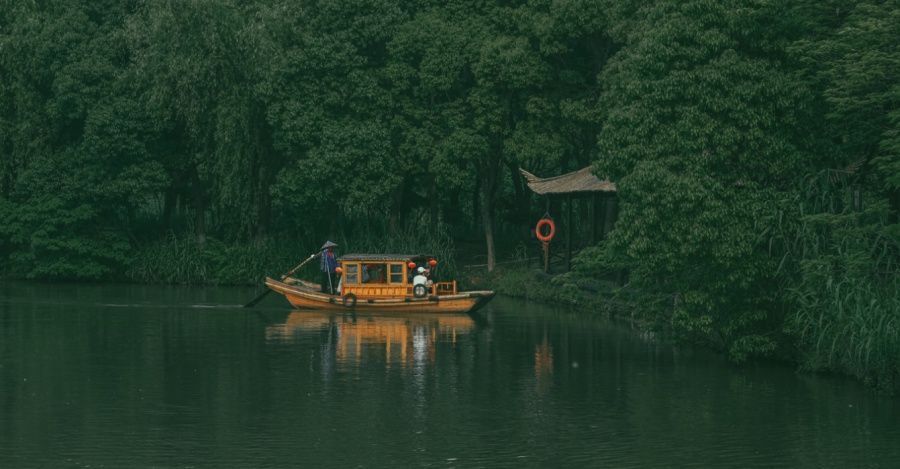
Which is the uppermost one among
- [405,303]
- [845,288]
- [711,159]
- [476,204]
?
[476,204]

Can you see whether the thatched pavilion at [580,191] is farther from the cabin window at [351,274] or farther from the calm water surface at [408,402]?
the cabin window at [351,274]

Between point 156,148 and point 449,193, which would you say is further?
point 449,193

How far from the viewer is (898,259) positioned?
25.5 m

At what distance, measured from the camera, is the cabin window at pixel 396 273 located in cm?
4238

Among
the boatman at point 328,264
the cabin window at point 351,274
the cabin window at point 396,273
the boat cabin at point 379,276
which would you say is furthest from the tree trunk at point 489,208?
the cabin window at point 351,274

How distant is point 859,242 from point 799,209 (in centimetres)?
181

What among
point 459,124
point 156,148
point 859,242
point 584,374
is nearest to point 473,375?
point 584,374

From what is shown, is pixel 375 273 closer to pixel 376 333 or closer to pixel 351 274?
pixel 351 274

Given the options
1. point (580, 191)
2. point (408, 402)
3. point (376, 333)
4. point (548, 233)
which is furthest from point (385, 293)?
point (408, 402)

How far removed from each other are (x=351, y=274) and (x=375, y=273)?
0.78 metres

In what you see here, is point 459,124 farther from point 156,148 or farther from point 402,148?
point 156,148

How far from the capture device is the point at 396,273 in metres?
42.5

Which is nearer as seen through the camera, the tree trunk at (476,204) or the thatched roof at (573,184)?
the thatched roof at (573,184)

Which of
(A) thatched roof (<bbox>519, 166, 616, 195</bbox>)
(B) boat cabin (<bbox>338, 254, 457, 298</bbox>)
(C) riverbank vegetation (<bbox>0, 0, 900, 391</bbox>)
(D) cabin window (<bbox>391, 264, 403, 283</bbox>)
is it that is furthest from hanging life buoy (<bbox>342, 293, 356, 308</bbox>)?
(A) thatched roof (<bbox>519, 166, 616, 195</bbox>)
